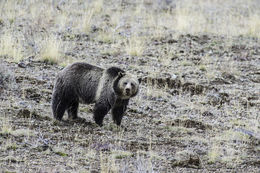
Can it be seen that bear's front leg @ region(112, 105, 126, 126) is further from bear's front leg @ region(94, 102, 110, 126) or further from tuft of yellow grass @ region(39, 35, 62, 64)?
tuft of yellow grass @ region(39, 35, 62, 64)

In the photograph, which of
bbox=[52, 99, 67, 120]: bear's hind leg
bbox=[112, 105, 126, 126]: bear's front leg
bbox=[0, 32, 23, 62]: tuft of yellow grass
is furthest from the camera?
bbox=[0, 32, 23, 62]: tuft of yellow grass

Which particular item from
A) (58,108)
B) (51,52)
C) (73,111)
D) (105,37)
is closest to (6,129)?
(58,108)

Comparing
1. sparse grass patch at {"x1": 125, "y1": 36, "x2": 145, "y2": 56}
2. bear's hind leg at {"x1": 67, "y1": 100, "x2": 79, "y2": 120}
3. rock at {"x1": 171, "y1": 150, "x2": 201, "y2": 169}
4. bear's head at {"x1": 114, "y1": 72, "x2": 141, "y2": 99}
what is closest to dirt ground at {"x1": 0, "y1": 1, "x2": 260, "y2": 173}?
rock at {"x1": 171, "y1": 150, "x2": 201, "y2": 169}

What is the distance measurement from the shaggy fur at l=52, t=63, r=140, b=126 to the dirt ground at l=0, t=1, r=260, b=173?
29 centimetres

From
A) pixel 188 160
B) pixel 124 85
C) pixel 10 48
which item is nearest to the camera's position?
pixel 188 160

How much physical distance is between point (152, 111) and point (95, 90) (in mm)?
1783

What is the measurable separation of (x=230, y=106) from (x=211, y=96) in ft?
2.16

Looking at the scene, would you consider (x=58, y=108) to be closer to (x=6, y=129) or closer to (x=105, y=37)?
(x=6, y=129)

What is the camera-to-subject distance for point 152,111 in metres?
11.0

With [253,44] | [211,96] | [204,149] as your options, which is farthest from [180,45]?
[204,149]

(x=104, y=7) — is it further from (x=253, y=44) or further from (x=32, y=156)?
(x=32, y=156)

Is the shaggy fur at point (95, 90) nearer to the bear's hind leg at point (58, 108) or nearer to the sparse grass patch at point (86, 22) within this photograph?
the bear's hind leg at point (58, 108)

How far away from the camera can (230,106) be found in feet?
38.5

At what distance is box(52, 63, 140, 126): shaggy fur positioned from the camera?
940 centimetres
